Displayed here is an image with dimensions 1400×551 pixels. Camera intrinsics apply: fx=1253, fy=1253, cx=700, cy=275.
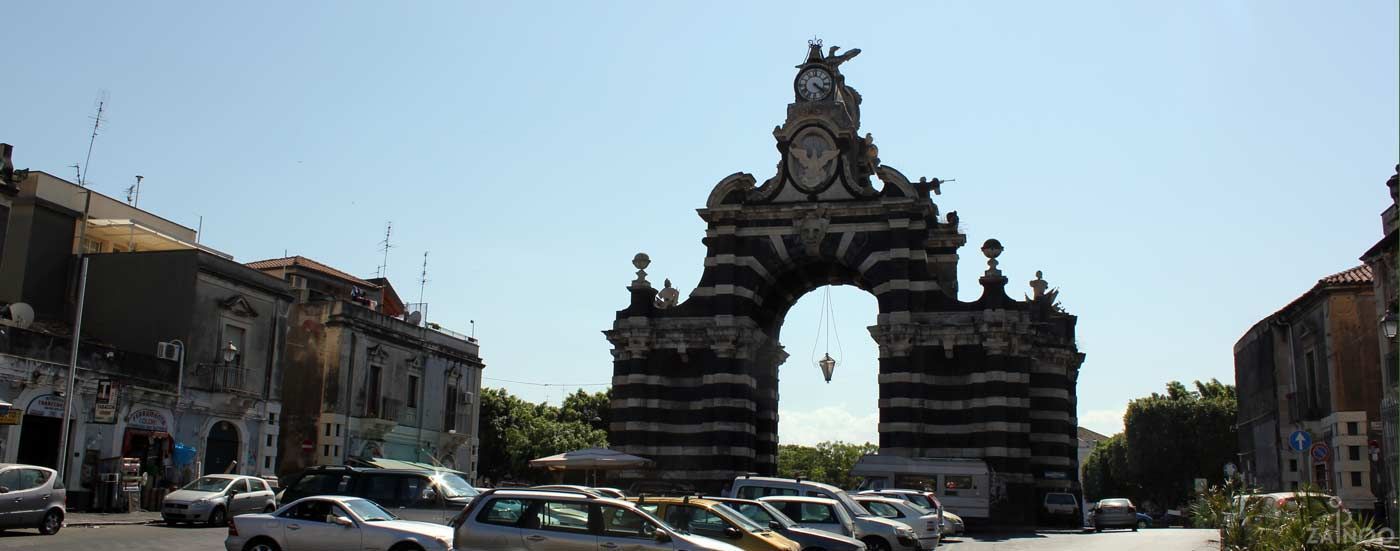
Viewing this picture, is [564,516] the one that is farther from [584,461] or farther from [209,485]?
[584,461]

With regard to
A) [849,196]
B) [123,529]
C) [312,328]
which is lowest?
[123,529]

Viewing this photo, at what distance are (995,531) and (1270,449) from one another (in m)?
17.1

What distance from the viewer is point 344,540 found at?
20.0 metres

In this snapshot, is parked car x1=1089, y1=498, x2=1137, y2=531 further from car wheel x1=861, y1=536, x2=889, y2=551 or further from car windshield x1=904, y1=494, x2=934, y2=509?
car wheel x1=861, y1=536, x2=889, y2=551

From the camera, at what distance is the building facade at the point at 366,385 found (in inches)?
1896

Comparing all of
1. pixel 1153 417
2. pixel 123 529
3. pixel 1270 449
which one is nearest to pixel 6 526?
pixel 123 529

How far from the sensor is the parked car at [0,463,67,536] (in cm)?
2575

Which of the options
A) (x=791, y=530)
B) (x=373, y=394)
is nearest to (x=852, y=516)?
(x=791, y=530)

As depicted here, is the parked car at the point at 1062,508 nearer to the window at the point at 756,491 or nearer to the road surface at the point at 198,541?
the road surface at the point at 198,541

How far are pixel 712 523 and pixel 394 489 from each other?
28.0 ft

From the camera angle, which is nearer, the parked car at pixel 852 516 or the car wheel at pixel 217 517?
the parked car at pixel 852 516

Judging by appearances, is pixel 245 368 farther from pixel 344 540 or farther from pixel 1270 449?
pixel 1270 449

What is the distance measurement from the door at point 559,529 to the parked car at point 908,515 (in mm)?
10569

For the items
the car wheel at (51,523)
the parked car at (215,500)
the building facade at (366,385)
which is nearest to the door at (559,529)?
the car wheel at (51,523)
